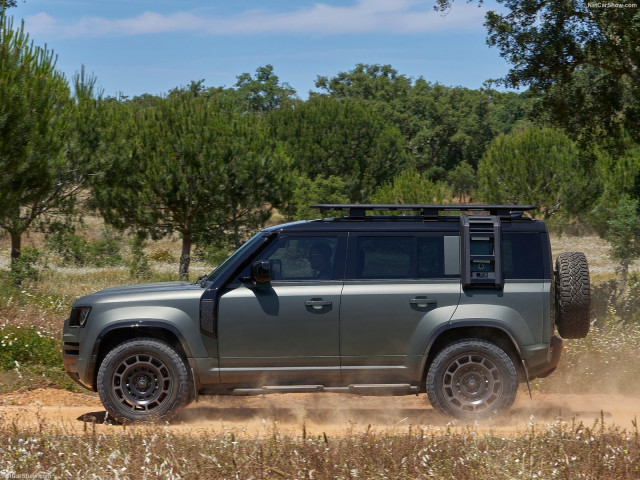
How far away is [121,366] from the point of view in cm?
771

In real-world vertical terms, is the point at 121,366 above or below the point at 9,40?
below

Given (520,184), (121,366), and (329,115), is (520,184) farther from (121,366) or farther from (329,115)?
(121,366)

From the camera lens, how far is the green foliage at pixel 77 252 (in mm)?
34697

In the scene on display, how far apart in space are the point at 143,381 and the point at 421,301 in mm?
2706

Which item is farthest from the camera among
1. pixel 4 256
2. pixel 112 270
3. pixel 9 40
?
pixel 4 256

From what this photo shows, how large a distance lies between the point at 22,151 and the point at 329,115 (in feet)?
151

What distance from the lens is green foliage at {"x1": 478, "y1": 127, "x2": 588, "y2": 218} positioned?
47.5 m

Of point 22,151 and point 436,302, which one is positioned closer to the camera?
point 436,302

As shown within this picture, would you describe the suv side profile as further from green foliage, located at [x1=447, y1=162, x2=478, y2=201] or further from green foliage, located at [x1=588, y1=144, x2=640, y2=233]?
green foliage, located at [x1=447, y1=162, x2=478, y2=201]

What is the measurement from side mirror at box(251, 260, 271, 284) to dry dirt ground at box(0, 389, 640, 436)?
4.25 ft

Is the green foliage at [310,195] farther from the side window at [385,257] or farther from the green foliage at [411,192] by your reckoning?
the side window at [385,257]

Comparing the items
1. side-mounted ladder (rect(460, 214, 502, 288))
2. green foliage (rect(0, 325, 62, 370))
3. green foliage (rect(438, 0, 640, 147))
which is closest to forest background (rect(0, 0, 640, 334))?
green foliage (rect(438, 0, 640, 147))

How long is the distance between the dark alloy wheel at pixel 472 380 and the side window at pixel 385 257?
861mm

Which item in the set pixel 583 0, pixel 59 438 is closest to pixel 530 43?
pixel 583 0
